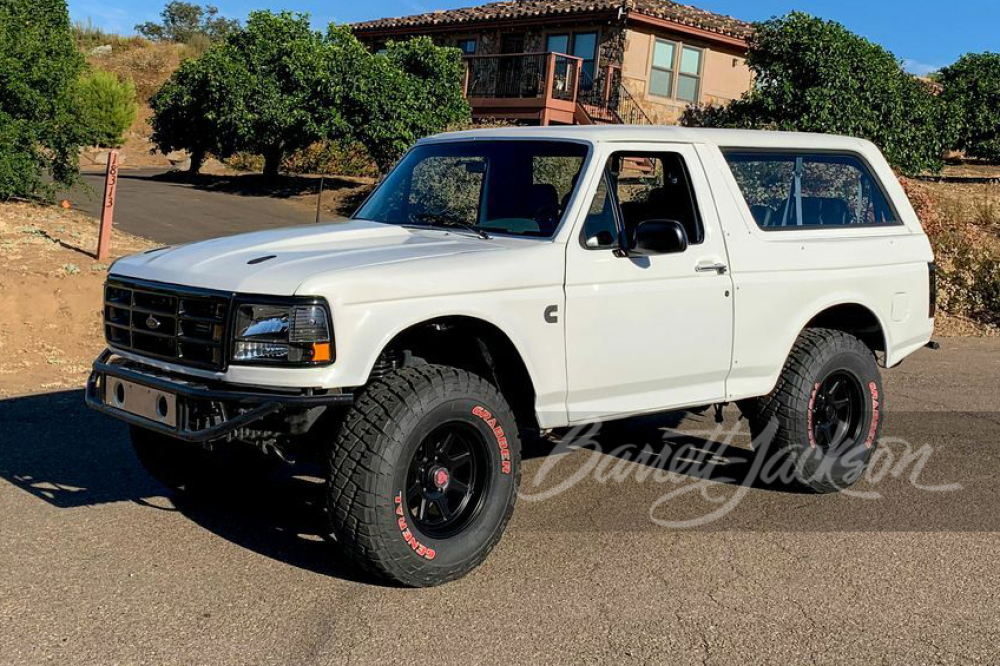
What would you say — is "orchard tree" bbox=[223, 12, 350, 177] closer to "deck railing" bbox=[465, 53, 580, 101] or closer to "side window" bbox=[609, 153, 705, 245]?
"deck railing" bbox=[465, 53, 580, 101]

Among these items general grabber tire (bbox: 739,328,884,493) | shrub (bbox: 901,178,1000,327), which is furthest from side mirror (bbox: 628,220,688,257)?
shrub (bbox: 901,178,1000,327)

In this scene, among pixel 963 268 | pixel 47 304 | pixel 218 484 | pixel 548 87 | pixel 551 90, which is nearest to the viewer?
pixel 218 484

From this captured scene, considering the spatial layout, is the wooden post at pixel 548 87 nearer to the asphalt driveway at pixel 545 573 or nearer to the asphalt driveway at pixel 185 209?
the asphalt driveway at pixel 185 209

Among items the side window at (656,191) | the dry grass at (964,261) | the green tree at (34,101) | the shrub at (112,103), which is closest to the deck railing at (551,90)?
the dry grass at (964,261)

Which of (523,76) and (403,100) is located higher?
(523,76)

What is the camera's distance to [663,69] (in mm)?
30641

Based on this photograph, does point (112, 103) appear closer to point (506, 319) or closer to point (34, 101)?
point (34, 101)

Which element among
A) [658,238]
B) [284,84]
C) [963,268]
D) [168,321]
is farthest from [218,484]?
[284,84]

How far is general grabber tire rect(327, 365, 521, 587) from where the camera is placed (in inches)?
167

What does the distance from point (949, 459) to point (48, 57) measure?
14.1 m

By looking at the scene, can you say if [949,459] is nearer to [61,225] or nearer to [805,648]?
[805,648]

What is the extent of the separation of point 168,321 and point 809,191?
3.79 metres

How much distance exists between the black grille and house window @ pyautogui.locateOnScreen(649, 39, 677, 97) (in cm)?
2707

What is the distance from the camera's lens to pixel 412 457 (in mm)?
4387
